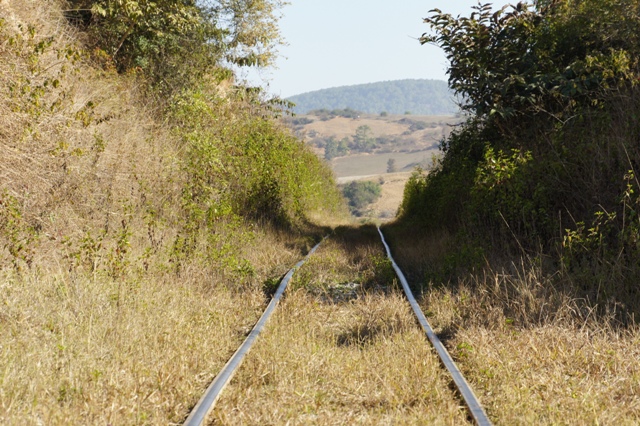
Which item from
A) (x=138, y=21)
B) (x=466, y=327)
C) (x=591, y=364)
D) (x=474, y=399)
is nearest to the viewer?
(x=474, y=399)

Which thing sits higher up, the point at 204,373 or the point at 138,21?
the point at 138,21

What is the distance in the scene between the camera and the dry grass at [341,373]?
502cm

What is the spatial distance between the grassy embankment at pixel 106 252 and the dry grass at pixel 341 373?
1.52 feet

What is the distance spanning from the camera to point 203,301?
8539 mm

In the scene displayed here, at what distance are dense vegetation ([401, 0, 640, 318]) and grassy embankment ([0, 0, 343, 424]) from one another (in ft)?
13.3

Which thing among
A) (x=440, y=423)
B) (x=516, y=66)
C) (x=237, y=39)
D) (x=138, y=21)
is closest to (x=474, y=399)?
(x=440, y=423)

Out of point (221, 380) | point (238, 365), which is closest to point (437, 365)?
point (238, 365)

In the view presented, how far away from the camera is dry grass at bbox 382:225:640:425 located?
507 centimetres

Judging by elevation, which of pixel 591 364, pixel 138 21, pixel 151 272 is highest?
pixel 138 21

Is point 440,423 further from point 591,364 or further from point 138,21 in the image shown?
point 138,21

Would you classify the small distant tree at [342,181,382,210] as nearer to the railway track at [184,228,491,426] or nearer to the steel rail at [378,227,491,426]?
the steel rail at [378,227,491,426]

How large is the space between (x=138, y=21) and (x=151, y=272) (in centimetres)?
1041

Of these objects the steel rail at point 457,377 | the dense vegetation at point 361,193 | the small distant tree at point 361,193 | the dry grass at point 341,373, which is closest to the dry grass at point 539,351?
the steel rail at point 457,377

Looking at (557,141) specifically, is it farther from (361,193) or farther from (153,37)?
(361,193)
